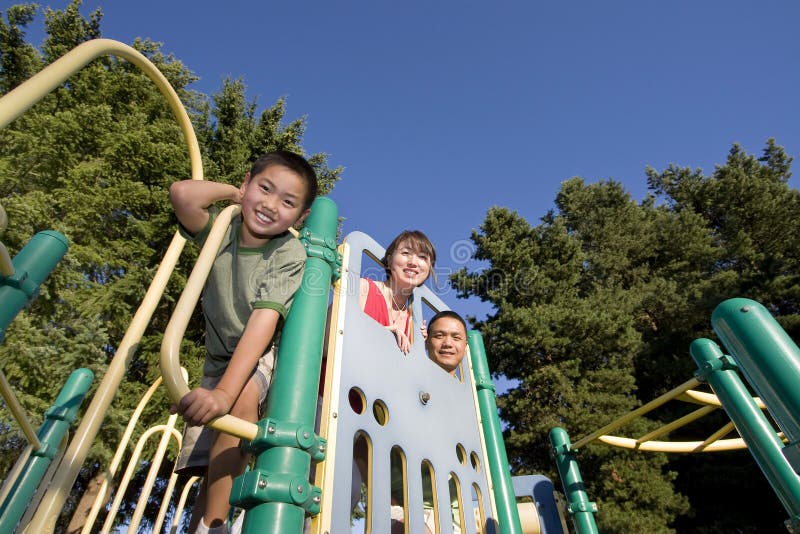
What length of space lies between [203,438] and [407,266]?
120 centimetres

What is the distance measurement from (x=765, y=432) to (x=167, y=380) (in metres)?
1.82

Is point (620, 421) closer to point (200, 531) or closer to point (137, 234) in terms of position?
point (200, 531)

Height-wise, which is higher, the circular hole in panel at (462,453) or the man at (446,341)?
the man at (446,341)

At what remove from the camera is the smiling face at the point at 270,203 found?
1.21 meters

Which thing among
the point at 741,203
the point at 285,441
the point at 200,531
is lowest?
the point at 200,531

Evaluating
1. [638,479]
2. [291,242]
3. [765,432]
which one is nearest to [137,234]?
[291,242]

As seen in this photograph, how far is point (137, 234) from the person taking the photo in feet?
24.1

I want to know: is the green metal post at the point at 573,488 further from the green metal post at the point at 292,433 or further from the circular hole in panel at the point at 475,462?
the green metal post at the point at 292,433

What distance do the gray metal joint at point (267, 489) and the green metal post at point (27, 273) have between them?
1.63ft

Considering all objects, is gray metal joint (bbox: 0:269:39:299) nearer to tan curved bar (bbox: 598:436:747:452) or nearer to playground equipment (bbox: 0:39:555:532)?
playground equipment (bbox: 0:39:555:532)

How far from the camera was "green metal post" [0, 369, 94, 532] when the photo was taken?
1.30 meters

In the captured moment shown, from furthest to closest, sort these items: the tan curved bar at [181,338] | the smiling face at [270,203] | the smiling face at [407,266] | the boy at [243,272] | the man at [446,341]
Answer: the man at [446,341] < the smiling face at [407,266] < the smiling face at [270,203] < the boy at [243,272] < the tan curved bar at [181,338]

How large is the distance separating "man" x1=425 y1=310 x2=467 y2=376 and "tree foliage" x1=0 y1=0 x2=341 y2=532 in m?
4.73

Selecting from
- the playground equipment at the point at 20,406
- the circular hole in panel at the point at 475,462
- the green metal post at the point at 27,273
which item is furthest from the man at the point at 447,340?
the green metal post at the point at 27,273
